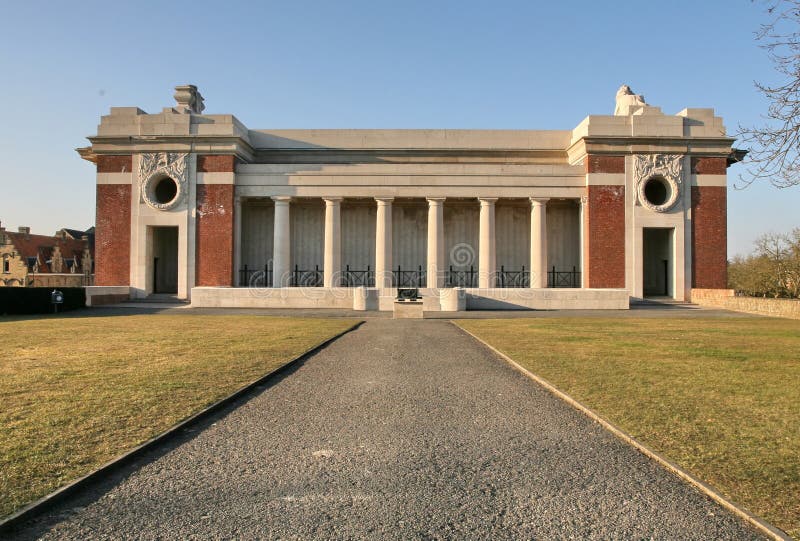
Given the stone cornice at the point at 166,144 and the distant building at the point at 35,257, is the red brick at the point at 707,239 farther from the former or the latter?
the distant building at the point at 35,257

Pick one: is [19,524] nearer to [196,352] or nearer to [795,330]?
[196,352]

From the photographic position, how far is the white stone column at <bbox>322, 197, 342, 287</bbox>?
1353 inches

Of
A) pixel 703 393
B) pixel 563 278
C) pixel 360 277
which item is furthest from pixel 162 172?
pixel 703 393

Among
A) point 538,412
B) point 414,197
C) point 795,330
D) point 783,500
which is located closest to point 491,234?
point 414,197

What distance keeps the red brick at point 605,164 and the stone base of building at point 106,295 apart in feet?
98.7

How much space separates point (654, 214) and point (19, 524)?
36.0 m

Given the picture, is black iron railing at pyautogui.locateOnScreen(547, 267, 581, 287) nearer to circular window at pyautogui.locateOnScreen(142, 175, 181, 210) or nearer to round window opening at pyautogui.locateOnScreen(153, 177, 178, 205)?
circular window at pyautogui.locateOnScreen(142, 175, 181, 210)

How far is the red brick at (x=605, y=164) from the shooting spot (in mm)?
33781

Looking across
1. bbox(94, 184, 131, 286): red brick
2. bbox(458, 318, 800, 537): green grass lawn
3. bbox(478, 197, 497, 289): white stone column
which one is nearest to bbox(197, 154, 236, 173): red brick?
bbox(94, 184, 131, 286): red brick

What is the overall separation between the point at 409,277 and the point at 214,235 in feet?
44.2

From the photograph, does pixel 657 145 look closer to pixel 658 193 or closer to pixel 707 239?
pixel 658 193

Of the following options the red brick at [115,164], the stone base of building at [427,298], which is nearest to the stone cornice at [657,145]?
the stone base of building at [427,298]

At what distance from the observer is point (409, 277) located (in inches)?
1490

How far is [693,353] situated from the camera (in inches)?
457
